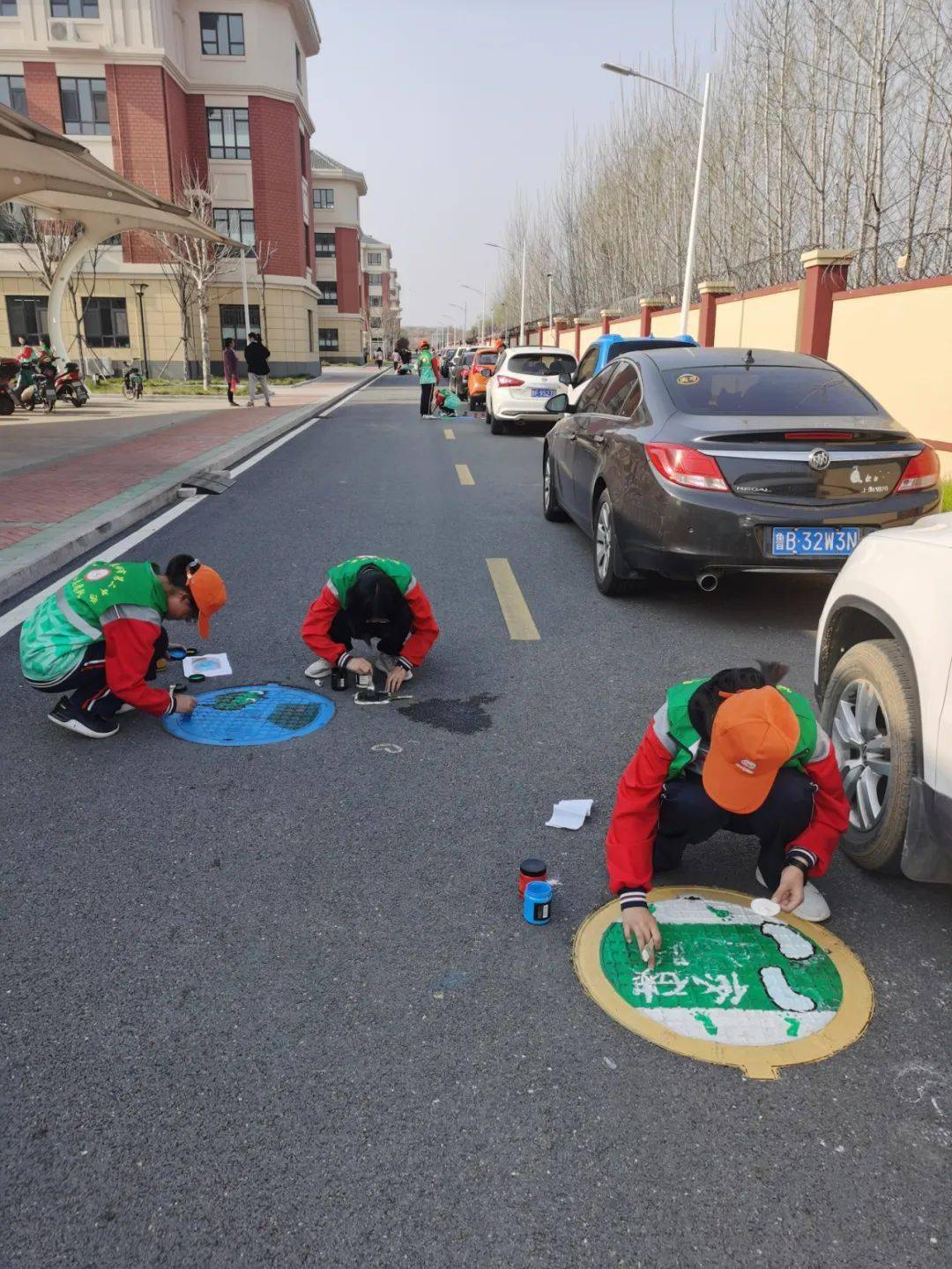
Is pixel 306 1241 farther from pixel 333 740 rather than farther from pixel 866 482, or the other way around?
pixel 866 482

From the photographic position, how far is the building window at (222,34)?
41.0 meters

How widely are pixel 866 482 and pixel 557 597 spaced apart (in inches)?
84.9

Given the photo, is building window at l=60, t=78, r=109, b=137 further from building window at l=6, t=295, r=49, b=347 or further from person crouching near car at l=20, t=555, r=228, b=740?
person crouching near car at l=20, t=555, r=228, b=740

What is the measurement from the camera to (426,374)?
74.2ft

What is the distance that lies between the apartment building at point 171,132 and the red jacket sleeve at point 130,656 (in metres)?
36.6

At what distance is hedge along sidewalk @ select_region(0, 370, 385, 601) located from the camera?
24.5 feet

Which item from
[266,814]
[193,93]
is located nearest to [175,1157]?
[266,814]

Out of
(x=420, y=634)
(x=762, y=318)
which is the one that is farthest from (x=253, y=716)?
(x=762, y=318)

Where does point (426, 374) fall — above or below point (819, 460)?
above

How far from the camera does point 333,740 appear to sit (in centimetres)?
435

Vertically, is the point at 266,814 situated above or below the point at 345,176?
below

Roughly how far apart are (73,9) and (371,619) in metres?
43.1

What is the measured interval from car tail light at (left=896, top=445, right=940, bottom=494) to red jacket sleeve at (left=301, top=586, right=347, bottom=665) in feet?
11.1

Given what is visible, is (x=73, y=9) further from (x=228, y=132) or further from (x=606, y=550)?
(x=606, y=550)
